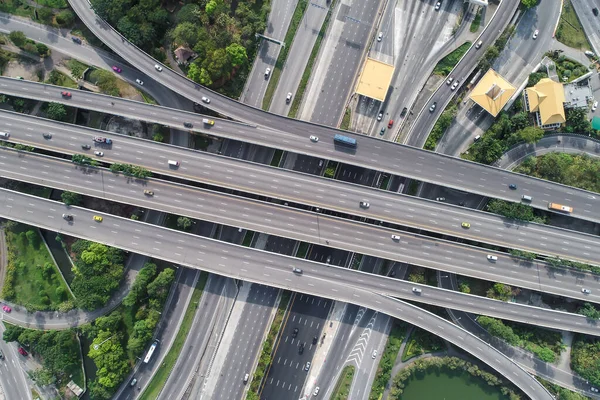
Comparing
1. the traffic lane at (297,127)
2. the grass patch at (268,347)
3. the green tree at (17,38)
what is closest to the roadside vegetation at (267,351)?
the grass patch at (268,347)

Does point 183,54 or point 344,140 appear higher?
point 183,54

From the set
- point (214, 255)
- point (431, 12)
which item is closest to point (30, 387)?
point (214, 255)

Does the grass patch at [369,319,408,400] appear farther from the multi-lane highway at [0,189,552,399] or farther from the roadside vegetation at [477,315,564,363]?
→ the roadside vegetation at [477,315,564,363]

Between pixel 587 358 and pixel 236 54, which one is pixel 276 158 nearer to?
pixel 236 54

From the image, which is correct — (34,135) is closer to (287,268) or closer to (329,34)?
(287,268)

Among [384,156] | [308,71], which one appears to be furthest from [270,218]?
[308,71]

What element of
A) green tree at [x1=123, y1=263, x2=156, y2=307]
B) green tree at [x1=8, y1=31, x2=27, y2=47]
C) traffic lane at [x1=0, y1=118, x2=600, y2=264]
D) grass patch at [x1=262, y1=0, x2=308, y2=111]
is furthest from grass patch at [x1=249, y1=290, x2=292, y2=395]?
green tree at [x1=8, y1=31, x2=27, y2=47]
